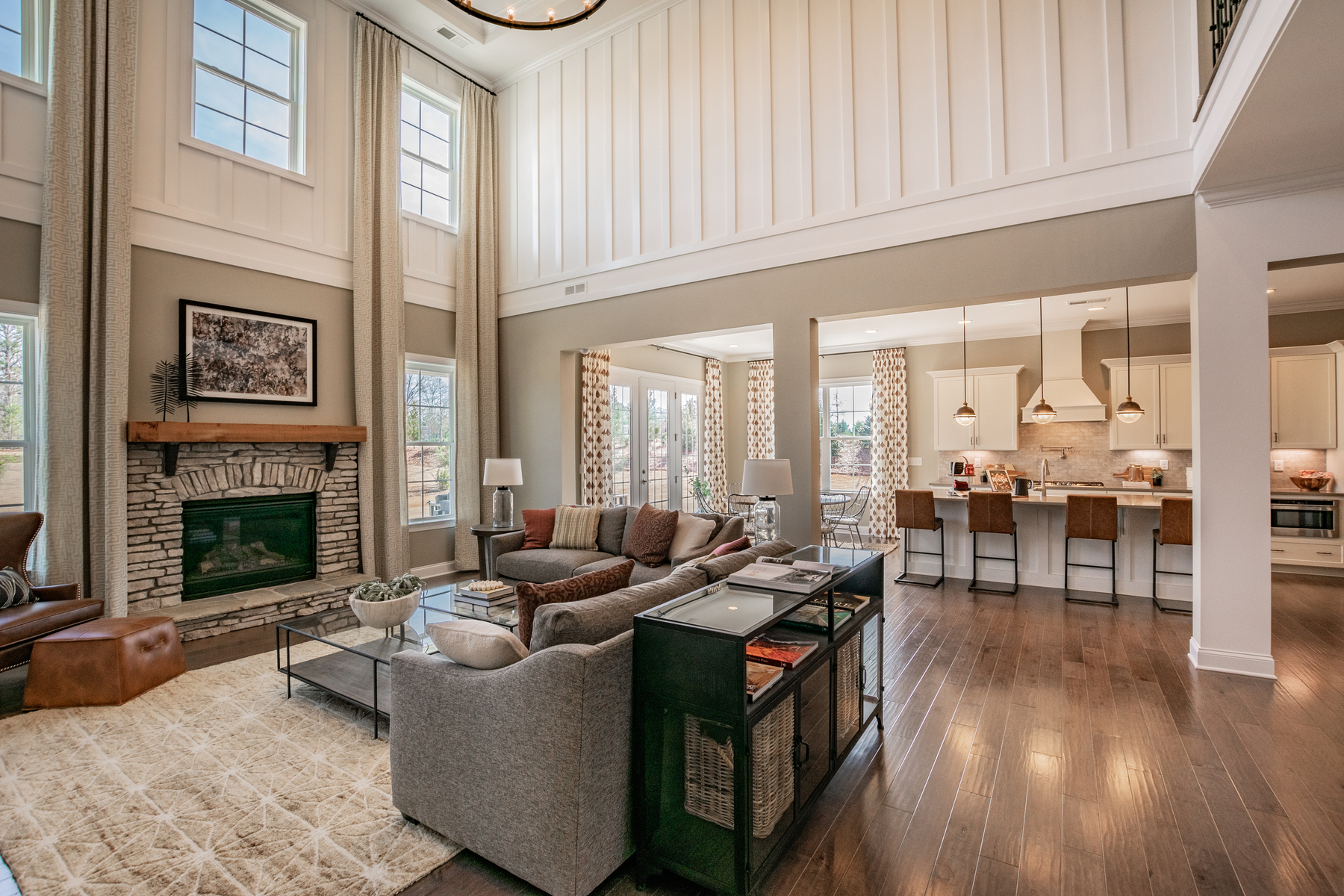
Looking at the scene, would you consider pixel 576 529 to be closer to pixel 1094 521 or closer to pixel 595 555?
pixel 595 555

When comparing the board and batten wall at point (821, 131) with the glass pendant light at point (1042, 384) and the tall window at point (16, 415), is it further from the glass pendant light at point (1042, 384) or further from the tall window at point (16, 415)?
the tall window at point (16, 415)

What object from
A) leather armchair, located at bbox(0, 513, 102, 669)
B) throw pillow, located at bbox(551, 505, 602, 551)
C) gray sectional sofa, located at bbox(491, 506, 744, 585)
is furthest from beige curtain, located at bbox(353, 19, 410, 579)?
leather armchair, located at bbox(0, 513, 102, 669)

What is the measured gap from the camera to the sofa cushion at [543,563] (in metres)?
5.18

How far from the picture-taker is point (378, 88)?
607 cm

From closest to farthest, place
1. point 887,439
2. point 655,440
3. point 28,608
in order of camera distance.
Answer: point 28,608, point 655,440, point 887,439

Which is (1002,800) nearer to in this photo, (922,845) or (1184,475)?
(922,845)

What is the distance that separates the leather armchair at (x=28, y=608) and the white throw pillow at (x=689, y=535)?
383 centimetres

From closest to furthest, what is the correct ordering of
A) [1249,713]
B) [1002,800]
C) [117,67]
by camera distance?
[1002,800] < [1249,713] < [117,67]

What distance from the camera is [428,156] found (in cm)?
673

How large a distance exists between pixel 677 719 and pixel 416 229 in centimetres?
621

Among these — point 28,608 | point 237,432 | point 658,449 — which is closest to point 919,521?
point 658,449

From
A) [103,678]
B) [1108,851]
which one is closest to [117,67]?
[103,678]

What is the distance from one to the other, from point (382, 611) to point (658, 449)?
20.6ft

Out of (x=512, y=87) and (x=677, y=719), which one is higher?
(x=512, y=87)
